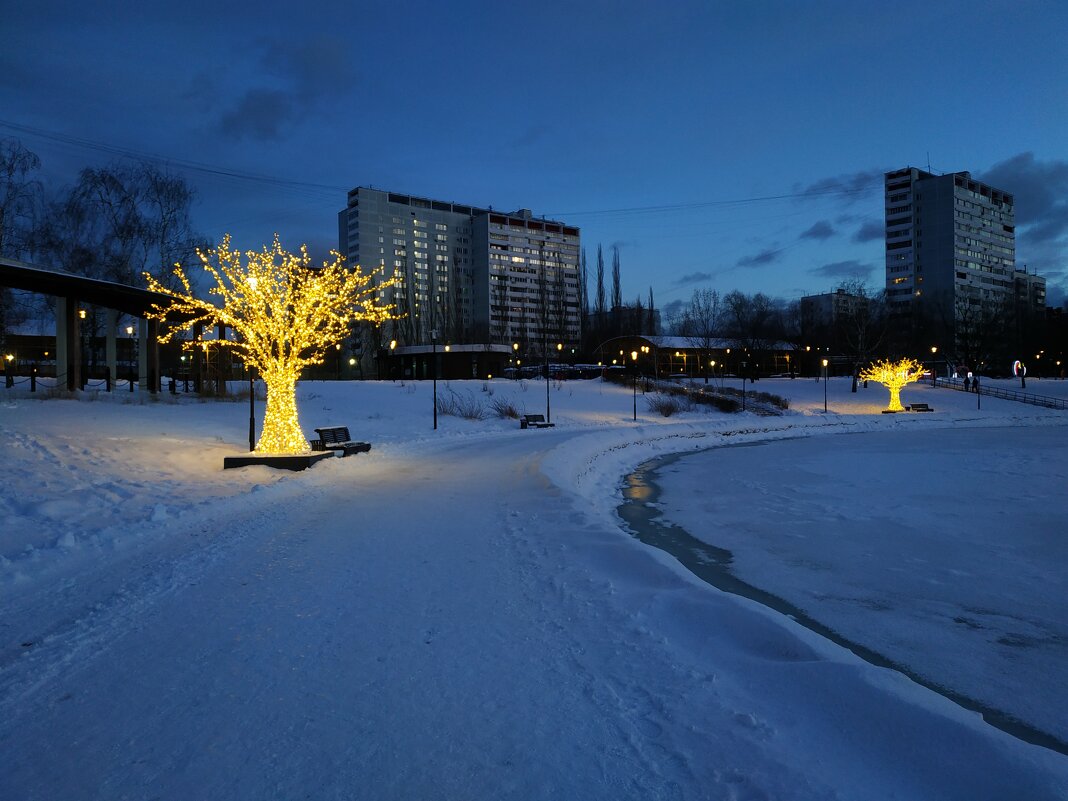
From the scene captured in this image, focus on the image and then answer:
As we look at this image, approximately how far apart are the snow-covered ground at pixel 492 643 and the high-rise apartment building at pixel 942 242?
137 meters

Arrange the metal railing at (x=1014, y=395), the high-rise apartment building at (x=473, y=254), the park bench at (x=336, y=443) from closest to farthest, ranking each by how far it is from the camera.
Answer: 1. the park bench at (x=336, y=443)
2. the metal railing at (x=1014, y=395)
3. the high-rise apartment building at (x=473, y=254)

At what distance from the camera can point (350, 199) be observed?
134 m

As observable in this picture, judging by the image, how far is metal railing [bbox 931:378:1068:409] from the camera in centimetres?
5941

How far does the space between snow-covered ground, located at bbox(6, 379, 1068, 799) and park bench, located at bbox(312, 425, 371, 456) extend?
4.85m

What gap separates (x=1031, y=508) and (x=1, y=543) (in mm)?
17960

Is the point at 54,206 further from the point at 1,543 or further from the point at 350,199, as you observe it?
the point at 350,199

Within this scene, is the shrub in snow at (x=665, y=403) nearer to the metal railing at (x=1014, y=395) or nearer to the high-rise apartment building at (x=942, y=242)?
the metal railing at (x=1014, y=395)

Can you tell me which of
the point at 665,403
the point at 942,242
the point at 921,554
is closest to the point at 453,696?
the point at 921,554

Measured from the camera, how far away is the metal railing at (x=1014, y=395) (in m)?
59.4

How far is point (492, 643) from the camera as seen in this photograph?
16.5ft

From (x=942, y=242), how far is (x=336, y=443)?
150 meters

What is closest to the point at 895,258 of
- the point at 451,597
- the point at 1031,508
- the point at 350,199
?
the point at 350,199

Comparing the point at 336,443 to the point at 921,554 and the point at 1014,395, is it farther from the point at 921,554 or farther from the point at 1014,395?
the point at 1014,395

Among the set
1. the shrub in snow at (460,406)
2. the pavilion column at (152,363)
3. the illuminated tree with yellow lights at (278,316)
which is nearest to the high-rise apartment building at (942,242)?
the shrub in snow at (460,406)
